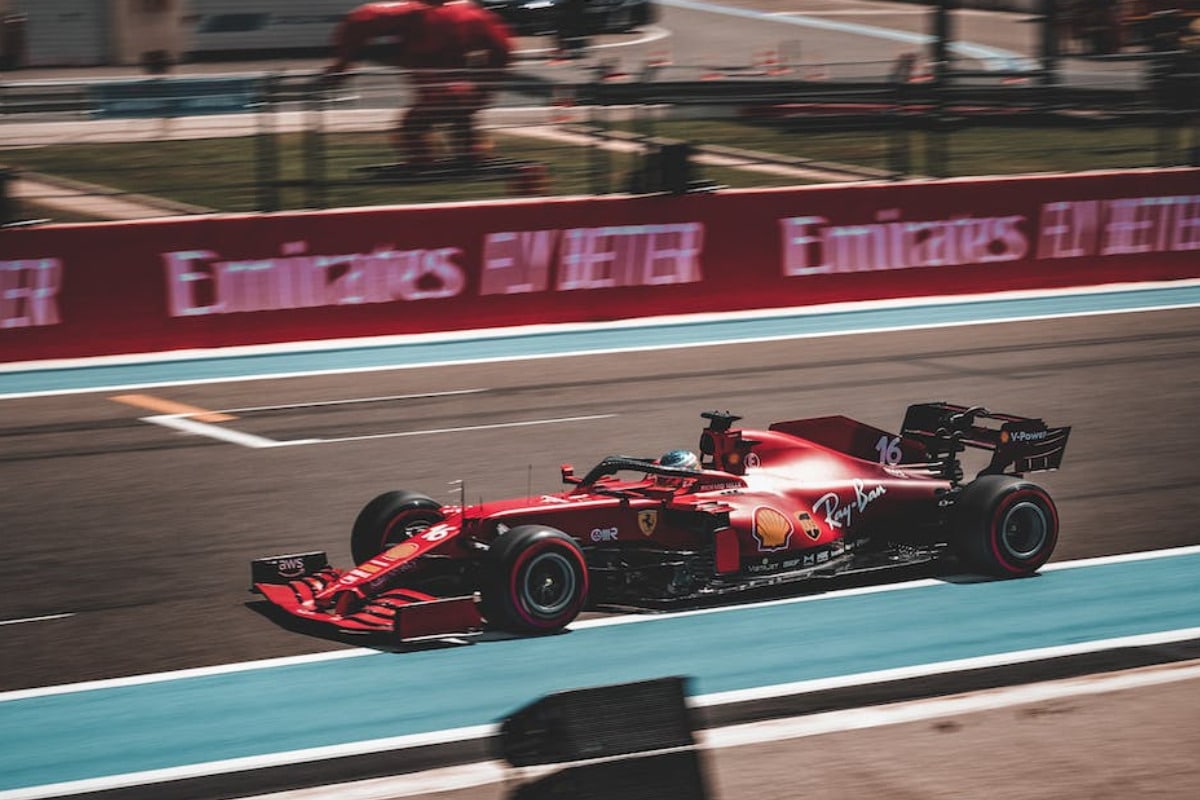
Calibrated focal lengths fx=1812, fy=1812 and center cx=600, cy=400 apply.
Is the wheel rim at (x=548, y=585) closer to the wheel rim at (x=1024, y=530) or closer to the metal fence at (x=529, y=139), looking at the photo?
the wheel rim at (x=1024, y=530)

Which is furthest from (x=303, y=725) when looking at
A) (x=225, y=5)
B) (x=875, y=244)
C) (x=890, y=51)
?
(x=890, y=51)

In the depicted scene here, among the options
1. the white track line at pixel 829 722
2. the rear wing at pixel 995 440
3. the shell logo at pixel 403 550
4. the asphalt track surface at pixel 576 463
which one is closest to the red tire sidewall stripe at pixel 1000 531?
the rear wing at pixel 995 440

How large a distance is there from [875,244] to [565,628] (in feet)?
40.4

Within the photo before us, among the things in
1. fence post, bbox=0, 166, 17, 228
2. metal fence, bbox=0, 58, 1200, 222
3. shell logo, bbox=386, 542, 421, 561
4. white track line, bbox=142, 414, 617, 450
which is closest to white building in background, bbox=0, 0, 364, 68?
metal fence, bbox=0, 58, 1200, 222

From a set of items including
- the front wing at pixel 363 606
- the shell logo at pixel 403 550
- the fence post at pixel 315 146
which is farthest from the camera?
the fence post at pixel 315 146

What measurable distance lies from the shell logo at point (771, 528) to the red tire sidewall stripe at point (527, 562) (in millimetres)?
957

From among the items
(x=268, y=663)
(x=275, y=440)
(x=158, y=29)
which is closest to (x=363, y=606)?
(x=268, y=663)

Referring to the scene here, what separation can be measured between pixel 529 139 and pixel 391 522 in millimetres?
12308

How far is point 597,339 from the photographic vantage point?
59.6ft

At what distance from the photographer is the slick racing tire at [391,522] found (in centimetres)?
918

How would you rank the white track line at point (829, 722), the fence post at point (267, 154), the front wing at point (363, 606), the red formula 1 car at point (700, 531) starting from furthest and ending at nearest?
1. the fence post at point (267, 154)
2. the red formula 1 car at point (700, 531)
3. the front wing at point (363, 606)
4. the white track line at point (829, 722)

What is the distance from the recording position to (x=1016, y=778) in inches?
270

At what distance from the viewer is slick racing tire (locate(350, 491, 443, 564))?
30.1 feet

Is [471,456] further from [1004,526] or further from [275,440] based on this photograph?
[1004,526]
